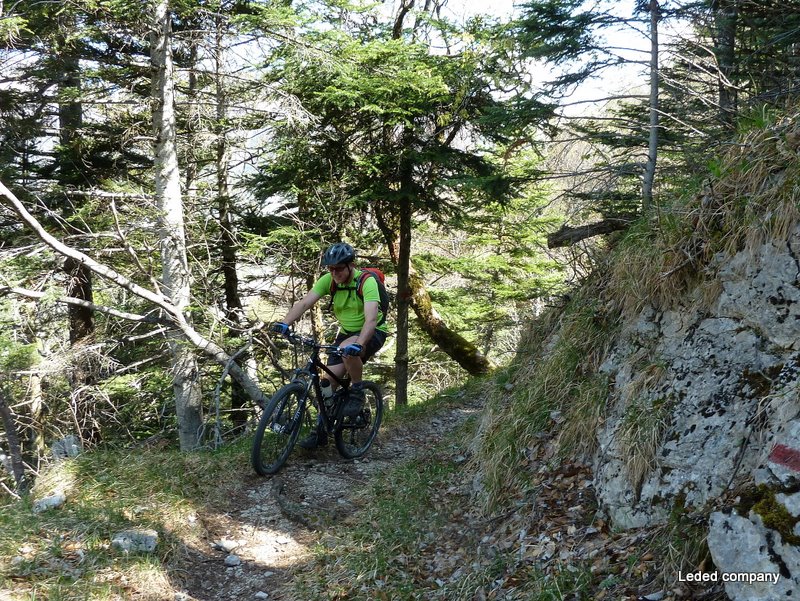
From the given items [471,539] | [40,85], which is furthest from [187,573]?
[40,85]

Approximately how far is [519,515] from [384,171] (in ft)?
26.8

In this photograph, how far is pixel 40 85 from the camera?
10844 millimetres

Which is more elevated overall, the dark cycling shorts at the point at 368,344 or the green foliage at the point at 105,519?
the dark cycling shorts at the point at 368,344

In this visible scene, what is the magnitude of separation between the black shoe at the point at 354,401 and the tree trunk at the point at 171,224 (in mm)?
3342

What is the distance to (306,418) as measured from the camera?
654 cm

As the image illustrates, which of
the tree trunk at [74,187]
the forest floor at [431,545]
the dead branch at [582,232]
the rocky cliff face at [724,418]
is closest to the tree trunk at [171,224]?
the tree trunk at [74,187]

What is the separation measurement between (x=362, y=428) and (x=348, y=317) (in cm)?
161

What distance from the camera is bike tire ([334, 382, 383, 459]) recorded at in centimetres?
702

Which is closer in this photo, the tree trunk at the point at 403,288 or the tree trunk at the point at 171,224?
the tree trunk at the point at 171,224

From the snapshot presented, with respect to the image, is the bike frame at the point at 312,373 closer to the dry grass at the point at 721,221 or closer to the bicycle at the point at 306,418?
the bicycle at the point at 306,418

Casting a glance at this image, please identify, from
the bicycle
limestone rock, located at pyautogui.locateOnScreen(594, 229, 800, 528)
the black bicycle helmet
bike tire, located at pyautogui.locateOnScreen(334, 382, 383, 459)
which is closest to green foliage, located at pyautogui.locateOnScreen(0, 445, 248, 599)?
the bicycle

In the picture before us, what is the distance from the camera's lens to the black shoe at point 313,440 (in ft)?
21.9

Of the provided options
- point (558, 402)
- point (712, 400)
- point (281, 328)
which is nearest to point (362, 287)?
point (281, 328)

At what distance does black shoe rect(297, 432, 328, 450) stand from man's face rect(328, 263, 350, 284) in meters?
1.91
